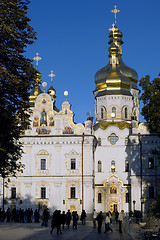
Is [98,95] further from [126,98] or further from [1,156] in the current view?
[1,156]

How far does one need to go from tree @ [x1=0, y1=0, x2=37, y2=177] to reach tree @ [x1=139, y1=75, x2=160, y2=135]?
12920 mm

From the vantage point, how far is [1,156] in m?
20.1

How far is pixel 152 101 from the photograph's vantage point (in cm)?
3200

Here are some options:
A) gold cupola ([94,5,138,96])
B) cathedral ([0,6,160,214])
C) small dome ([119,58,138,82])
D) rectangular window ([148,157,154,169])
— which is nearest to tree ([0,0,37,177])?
cathedral ([0,6,160,214])

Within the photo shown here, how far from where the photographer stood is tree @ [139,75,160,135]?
3145 centimetres

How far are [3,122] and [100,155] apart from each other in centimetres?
3050

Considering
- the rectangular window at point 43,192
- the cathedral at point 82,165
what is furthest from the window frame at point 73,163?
the rectangular window at point 43,192

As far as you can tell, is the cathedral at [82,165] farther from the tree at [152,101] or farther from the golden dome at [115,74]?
the tree at [152,101]

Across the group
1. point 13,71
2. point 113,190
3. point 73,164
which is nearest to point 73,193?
point 73,164

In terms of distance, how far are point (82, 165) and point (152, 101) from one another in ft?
51.4

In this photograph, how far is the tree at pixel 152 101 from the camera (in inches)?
1238

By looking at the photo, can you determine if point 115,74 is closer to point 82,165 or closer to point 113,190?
point 82,165

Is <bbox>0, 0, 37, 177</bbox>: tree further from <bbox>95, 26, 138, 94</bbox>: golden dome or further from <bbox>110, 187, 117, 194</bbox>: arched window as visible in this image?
<bbox>95, 26, 138, 94</bbox>: golden dome

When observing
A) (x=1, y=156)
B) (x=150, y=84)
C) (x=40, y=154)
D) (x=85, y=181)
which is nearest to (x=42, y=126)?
(x=40, y=154)
